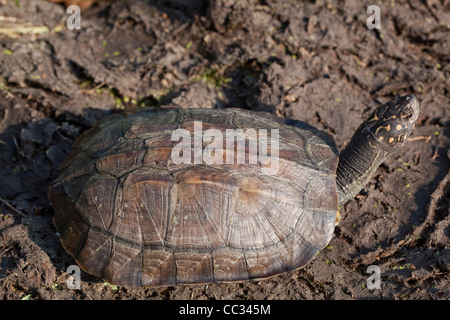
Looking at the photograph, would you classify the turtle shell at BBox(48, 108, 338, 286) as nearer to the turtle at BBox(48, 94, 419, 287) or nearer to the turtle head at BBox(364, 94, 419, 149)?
the turtle at BBox(48, 94, 419, 287)

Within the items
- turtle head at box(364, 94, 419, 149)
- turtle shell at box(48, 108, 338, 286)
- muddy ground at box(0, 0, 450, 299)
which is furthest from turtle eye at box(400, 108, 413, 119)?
turtle shell at box(48, 108, 338, 286)

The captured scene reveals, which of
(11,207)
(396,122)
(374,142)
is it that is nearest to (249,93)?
(374,142)

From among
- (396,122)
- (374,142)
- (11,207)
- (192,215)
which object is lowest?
(192,215)

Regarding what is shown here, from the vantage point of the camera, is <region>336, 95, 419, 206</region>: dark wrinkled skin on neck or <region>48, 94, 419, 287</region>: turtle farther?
Answer: <region>336, 95, 419, 206</region>: dark wrinkled skin on neck

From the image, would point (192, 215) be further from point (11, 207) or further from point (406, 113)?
point (406, 113)

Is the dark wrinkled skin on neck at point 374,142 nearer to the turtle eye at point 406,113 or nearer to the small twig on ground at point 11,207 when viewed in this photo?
the turtle eye at point 406,113

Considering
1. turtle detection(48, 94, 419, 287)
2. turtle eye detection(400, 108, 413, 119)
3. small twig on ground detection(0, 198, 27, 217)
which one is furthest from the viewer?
small twig on ground detection(0, 198, 27, 217)
